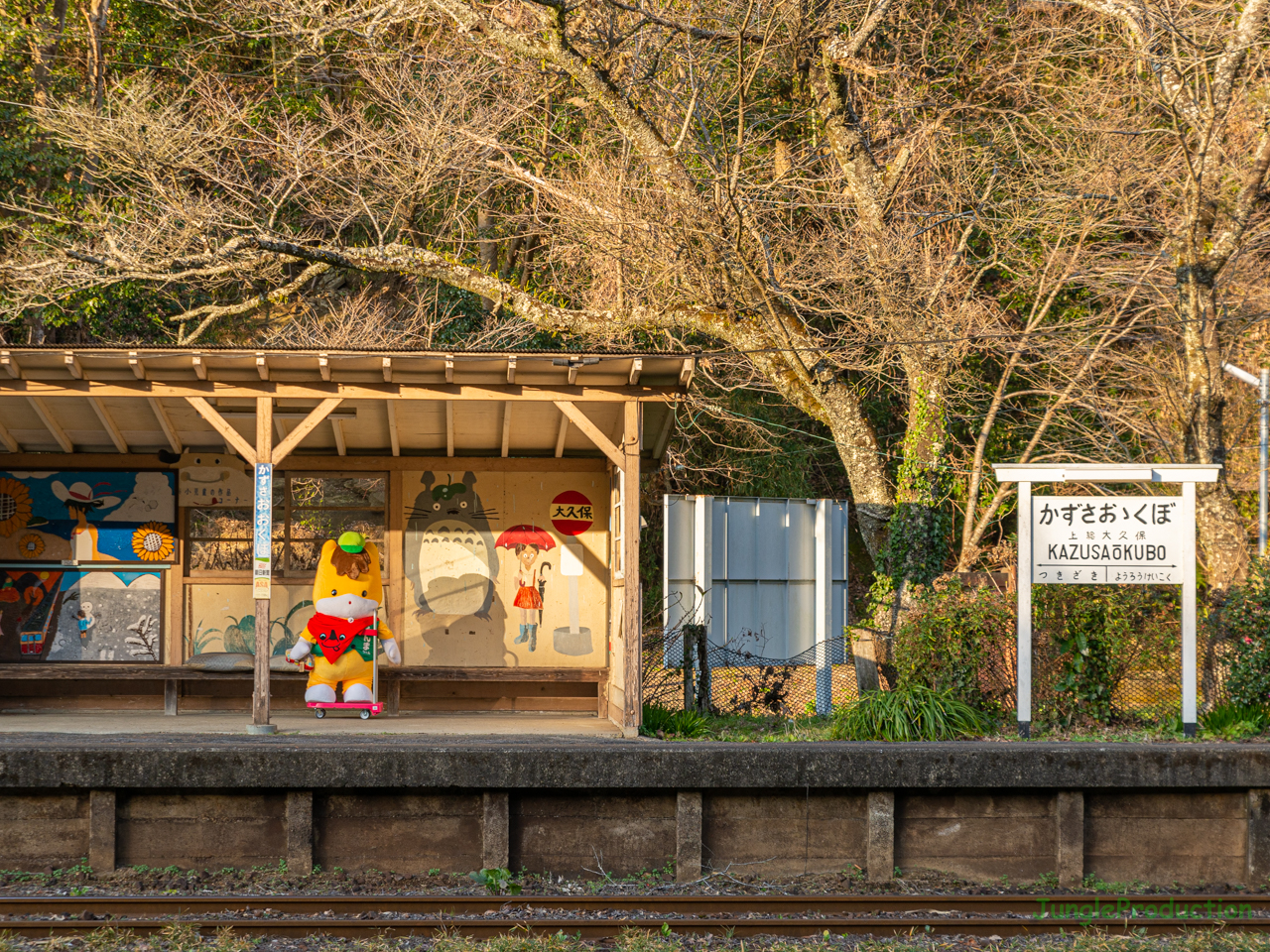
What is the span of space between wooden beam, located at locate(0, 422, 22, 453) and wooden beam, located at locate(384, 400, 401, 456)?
3765mm

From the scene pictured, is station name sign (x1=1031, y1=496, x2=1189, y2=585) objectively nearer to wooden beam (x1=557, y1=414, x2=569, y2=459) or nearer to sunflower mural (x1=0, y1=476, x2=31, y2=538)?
wooden beam (x1=557, y1=414, x2=569, y2=459)

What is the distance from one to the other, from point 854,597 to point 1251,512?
6980 millimetres

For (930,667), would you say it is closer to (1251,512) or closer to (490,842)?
(490,842)

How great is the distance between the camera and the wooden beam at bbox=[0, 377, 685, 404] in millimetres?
9141

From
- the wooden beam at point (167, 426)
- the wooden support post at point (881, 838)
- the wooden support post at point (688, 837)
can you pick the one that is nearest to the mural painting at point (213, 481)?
the wooden beam at point (167, 426)

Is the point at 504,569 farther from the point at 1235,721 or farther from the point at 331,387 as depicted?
the point at 1235,721

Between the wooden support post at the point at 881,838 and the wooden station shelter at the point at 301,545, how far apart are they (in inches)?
136

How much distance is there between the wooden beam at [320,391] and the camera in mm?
9141

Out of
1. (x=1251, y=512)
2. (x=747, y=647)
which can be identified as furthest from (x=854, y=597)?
(x=747, y=647)

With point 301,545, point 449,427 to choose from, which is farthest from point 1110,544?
point 301,545

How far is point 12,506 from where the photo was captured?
11.2m

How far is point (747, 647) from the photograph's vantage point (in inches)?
473

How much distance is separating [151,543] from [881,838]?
8103 millimetres

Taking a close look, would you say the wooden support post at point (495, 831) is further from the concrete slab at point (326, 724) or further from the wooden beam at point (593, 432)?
the wooden beam at point (593, 432)
